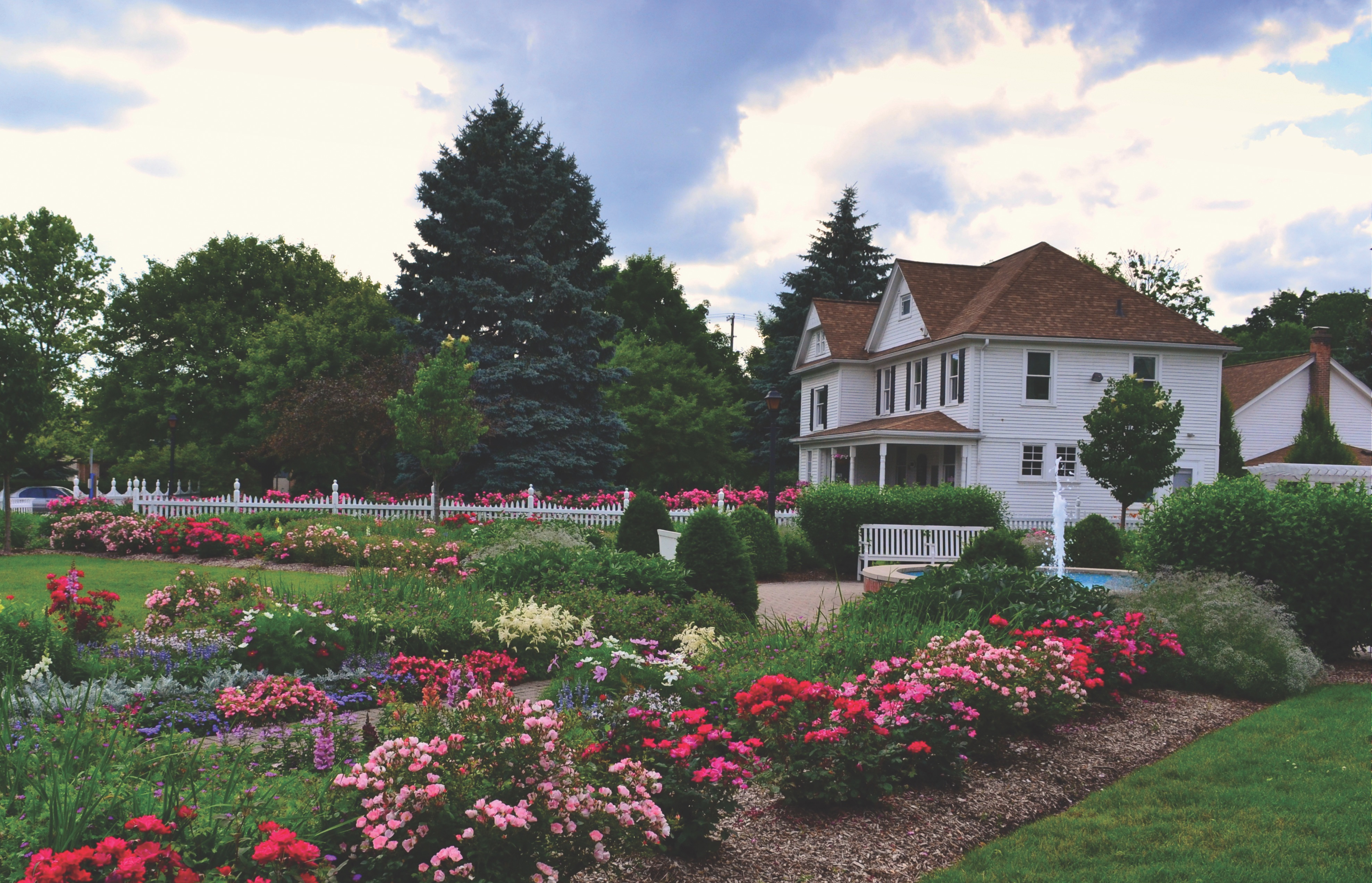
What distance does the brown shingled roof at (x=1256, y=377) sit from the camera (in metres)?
33.7

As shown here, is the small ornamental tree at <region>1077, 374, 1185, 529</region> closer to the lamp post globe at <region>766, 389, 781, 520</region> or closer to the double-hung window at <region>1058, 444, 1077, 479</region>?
the double-hung window at <region>1058, 444, 1077, 479</region>

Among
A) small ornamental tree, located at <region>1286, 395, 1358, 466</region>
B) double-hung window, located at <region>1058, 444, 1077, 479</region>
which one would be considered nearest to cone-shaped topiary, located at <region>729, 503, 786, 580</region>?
double-hung window, located at <region>1058, 444, 1077, 479</region>

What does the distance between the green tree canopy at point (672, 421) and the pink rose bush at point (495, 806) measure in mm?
30695

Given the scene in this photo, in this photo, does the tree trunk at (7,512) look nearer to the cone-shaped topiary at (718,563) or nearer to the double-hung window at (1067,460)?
the cone-shaped topiary at (718,563)

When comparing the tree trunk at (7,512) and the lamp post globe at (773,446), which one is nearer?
the tree trunk at (7,512)

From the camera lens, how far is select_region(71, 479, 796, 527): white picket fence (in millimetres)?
19844

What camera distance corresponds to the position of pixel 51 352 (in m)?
36.0

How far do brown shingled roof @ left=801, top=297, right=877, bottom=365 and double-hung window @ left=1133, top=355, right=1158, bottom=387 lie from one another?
8402mm

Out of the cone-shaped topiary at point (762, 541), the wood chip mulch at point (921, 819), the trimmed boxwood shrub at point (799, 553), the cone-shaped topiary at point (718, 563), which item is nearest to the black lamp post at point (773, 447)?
the trimmed boxwood shrub at point (799, 553)

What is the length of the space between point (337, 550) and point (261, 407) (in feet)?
52.1

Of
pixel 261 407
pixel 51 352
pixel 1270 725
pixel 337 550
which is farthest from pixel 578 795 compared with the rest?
pixel 51 352

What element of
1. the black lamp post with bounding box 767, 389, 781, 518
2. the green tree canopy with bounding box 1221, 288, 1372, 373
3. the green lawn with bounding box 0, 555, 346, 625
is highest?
the green tree canopy with bounding box 1221, 288, 1372, 373

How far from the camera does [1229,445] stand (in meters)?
29.0

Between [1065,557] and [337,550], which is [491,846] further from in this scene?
[1065,557]
